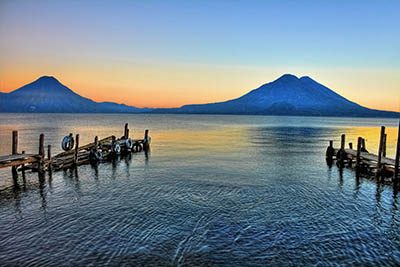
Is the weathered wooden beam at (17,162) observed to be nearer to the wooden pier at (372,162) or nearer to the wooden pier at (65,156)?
the wooden pier at (65,156)

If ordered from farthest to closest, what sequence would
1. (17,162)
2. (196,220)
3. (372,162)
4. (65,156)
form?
(65,156) < (372,162) < (17,162) < (196,220)

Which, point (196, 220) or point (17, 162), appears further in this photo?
point (17, 162)

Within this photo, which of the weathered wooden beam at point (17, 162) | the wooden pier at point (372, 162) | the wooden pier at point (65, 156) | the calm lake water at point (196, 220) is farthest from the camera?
the wooden pier at point (65, 156)

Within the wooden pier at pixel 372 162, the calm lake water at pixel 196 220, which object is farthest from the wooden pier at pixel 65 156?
the wooden pier at pixel 372 162

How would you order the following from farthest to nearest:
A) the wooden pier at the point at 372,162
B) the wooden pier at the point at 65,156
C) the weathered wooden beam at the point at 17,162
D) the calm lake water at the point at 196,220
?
the wooden pier at the point at 65,156 < the wooden pier at the point at 372,162 < the weathered wooden beam at the point at 17,162 < the calm lake water at the point at 196,220

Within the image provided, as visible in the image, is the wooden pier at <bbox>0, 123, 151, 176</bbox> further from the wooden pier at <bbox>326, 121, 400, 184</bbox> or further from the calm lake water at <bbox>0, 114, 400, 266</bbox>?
the wooden pier at <bbox>326, 121, 400, 184</bbox>

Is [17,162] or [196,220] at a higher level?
[17,162]

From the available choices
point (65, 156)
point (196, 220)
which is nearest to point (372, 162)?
point (196, 220)

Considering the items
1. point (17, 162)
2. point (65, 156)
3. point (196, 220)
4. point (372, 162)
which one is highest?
point (17, 162)

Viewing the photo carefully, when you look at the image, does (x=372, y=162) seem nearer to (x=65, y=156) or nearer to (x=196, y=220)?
(x=196, y=220)

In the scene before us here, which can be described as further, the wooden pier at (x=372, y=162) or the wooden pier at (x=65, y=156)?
the wooden pier at (x=65, y=156)

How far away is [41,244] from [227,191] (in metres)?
11.5

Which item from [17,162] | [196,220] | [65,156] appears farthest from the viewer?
[65,156]

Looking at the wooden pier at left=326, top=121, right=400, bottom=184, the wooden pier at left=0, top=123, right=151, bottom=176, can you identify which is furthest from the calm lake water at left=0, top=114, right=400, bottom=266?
the wooden pier at left=326, top=121, right=400, bottom=184
